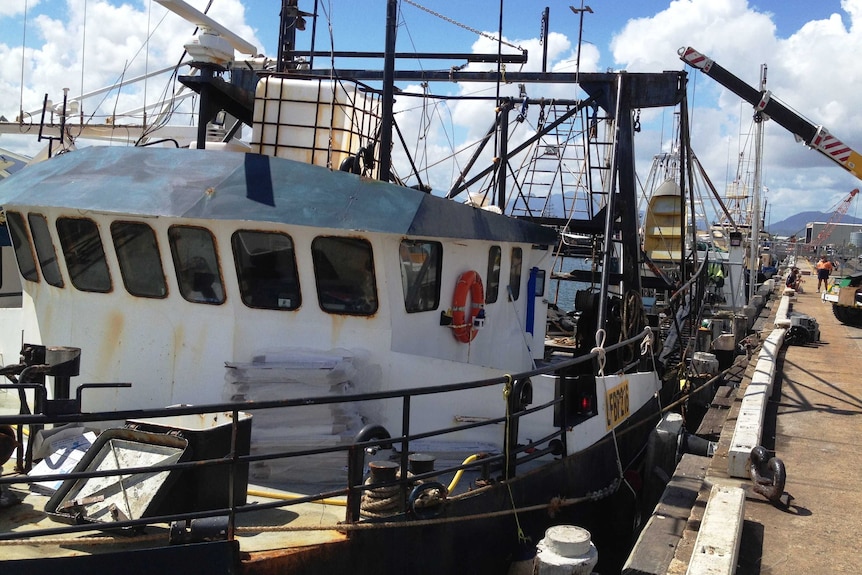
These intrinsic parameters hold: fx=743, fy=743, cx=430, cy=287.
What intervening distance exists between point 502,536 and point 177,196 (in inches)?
142

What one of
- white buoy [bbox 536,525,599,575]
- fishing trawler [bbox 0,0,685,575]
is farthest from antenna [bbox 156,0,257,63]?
white buoy [bbox 536,525,599,575]

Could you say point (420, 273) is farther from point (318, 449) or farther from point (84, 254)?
point (84, 254)

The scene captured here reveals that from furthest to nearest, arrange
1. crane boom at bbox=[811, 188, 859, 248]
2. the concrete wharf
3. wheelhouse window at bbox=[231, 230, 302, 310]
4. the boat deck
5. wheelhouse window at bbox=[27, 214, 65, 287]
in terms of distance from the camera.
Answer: crane boom at bbox=[811, 188, 859, 248] → wheelhouse window at bbox=[27, 214, 65, 287] → wheelhouse window at bbox=[231, 230, 302, 310] → the concrete wharf → the boat deck

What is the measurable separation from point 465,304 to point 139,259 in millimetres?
2886

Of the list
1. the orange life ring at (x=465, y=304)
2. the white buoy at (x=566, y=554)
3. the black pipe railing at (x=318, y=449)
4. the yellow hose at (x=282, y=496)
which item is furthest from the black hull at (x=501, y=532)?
the orange life ring at (x=465, y=304)

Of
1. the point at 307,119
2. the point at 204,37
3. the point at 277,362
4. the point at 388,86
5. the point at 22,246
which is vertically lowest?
the point at 277,362

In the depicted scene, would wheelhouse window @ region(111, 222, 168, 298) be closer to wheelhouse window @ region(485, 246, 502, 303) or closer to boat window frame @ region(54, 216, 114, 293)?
boat window frame @ region(54, 216, 114, 293)

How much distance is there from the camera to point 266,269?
225 inches

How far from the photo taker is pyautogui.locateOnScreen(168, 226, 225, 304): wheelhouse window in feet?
18.4

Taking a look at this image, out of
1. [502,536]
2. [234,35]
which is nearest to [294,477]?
[502,536]

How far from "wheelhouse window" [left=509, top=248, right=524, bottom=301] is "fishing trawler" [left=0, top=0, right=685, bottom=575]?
1.03 metres

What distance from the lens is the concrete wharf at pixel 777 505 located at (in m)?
4.73

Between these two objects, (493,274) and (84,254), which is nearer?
(84,254)

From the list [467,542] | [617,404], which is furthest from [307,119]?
Answer: [617,404]
